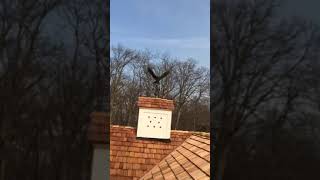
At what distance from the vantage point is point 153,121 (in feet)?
23.6

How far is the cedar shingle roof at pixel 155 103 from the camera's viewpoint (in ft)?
22.2

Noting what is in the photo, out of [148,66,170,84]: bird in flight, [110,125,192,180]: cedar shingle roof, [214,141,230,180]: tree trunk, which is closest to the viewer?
[214,141,230,180]: tree trunk

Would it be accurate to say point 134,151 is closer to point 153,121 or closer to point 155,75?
point 153,121

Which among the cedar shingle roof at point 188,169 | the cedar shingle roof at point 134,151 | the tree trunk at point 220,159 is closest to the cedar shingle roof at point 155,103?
the cedar shingle roof at point 134,151

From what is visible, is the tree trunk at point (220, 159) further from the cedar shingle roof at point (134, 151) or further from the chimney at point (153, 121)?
the chimney at point (153, 121)

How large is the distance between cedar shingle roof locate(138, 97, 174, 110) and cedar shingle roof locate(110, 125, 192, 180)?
0.49m

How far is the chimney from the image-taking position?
681 centimetres

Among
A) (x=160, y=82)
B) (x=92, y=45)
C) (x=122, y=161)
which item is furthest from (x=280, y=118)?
(x=160, y=82)

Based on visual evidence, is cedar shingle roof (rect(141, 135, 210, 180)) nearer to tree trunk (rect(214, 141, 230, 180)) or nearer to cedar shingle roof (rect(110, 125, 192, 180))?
cedar shingle roof (rect(110, 125, 192, 180))

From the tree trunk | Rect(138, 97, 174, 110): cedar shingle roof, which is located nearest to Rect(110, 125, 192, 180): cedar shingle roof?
Rect(138, 97, 174, 110): cedar shingle roof

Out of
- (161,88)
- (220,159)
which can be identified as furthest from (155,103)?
(220,159)

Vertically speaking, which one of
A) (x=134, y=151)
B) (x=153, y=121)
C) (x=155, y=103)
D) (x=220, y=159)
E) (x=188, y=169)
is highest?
(x=155, y=103)

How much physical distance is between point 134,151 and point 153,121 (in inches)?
39.5

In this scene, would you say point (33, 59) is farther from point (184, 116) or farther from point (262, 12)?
point (184, 116)
